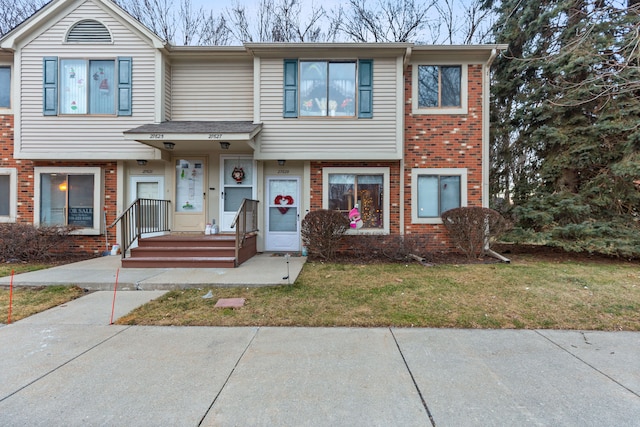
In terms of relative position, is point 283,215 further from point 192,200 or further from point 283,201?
point 192,200

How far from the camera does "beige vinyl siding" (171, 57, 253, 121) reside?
9125 mm

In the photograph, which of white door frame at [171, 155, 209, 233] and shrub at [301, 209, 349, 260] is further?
white door frame at [171, 155, 209, 233]

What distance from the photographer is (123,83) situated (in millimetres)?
8508

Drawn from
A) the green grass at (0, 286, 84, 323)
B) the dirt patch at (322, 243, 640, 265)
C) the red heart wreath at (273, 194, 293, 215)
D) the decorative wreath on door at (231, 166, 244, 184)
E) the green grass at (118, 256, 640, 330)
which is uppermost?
the decorative wreath on door at (231, 166, 244, 184)

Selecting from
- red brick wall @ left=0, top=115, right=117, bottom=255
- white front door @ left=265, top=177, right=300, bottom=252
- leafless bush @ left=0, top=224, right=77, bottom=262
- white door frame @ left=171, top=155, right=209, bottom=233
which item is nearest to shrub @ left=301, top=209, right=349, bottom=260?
white front door @ left=265, top=177, right=300, bottom=252

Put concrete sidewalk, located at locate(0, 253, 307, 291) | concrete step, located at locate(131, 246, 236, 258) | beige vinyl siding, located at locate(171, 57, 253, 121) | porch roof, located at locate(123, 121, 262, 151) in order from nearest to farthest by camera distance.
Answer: concrete sidewalk, located at locate(0, 253, 307, 291) → concrete step, located at locate(131, 246, 236, 258) → porch roof, located at locate(123, 121, 262, 151) → beige vinyl siding, located at locate(171, 57, 253, 121)

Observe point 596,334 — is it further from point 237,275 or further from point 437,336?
point 237,275

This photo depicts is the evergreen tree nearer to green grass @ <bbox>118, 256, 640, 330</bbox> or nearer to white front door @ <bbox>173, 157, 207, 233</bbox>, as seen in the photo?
green grass @ <bbox>118, 256, 640, 330</bbox>

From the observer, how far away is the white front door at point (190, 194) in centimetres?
910

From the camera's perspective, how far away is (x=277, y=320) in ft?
13.2

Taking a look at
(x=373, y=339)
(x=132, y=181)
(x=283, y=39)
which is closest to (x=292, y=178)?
(x=132, y=181)

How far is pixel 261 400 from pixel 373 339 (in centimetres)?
151

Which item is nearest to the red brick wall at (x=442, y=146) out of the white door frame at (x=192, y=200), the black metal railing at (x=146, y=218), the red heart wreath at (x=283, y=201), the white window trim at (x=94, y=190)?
the red heart wreath at (x=283, y=201)

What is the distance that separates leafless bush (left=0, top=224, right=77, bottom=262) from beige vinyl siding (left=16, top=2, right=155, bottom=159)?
2047mm
